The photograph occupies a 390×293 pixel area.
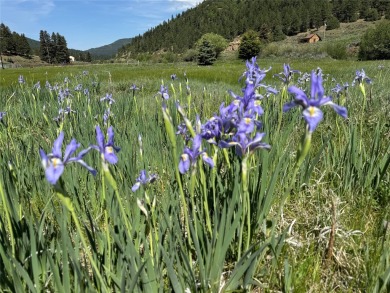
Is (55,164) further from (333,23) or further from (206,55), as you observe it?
(333,23)

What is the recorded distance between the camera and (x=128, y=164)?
2.29 m

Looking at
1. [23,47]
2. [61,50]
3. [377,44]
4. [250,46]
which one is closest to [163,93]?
[377,44]

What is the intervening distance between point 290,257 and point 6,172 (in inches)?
64.7

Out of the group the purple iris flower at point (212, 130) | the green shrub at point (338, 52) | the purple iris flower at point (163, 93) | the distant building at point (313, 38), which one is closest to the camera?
the purple iris flower at point (212, 130)

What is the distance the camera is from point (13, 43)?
108188 mm

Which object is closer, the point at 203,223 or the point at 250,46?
the point at 203,223

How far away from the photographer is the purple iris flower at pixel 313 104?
1.07 meters

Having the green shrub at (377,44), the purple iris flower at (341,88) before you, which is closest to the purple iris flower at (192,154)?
the purple iris flower at (341,88)

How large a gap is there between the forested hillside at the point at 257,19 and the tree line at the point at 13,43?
45911 millimetres

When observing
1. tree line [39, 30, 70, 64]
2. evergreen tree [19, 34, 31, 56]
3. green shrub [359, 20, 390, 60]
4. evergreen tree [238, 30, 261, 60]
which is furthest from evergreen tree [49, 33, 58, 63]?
green shrub [359, 20, 390, 60]

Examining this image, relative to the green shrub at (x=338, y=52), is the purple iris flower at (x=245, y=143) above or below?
below

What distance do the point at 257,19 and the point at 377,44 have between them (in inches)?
2949

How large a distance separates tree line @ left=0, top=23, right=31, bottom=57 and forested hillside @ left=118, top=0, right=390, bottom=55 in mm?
45911

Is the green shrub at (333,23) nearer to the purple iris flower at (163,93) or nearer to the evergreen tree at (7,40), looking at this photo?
the evergreen tree at (7,40)
